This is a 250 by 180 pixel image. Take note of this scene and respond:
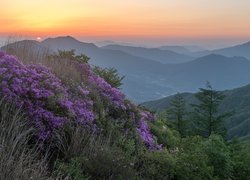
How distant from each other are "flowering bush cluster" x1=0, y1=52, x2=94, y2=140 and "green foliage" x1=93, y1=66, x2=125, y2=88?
4572 mm

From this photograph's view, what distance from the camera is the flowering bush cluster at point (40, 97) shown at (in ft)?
19.3

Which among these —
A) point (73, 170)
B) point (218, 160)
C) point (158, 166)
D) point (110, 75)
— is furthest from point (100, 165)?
point (110, 75)

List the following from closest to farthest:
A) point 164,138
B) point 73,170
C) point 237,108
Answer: point 73,170 → point 164,138 → point 237,108

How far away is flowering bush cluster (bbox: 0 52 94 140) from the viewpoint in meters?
5.88

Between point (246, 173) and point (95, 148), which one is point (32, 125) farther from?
point (246, 173)

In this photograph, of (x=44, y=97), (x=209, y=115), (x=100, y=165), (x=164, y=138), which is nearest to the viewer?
(x=100, y=165)

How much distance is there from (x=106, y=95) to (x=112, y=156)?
3.37 metres

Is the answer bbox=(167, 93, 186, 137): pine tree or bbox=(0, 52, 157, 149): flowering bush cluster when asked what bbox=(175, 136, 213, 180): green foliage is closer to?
bbox=(0, 52, 157, 149): flowering bush cluster

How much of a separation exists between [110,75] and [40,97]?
5.99m

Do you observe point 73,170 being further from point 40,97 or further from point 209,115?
point 209,115

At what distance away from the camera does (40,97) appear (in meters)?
6.20

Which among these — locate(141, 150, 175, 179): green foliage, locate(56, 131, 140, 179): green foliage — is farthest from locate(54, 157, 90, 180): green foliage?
locate(141, 150, 175, 179): green foliage

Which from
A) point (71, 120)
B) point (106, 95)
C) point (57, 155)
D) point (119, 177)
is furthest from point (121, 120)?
point (119, 177)

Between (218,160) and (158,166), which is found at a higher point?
(158,166)
